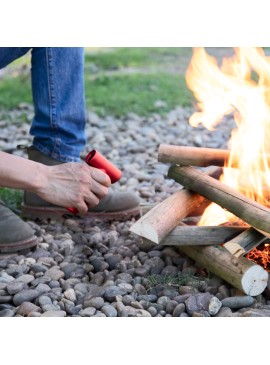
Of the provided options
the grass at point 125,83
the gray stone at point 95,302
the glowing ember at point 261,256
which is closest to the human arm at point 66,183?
the gray stone at point 95,302

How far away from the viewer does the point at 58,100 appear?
11.7 feet

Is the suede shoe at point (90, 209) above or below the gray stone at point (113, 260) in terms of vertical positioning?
above

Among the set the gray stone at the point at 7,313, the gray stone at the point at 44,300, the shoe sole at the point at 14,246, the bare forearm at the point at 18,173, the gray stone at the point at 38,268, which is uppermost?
the bare forearm at the point at 18,173

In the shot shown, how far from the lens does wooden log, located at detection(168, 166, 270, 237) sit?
268 centimetres

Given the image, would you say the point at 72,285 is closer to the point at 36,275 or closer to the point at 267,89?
the point at 36,275

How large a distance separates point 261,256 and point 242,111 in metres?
0.70

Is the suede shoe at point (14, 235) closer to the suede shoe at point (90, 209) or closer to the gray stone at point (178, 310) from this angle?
the suede shoe at point (90, 209)

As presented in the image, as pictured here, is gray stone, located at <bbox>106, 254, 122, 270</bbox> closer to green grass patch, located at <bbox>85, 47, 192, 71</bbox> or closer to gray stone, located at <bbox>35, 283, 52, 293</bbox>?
gray stone, located at <bbox>35, 283, 52, 293</bbox>

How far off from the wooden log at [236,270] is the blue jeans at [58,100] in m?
1.10

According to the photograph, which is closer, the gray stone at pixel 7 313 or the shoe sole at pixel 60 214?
the gray stone at pixel 7 313

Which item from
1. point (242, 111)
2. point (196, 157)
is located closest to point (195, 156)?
point (196, 157)

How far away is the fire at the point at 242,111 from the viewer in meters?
3.11

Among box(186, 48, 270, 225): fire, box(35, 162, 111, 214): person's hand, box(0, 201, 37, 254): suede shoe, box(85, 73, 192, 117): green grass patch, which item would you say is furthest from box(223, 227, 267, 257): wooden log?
box(85, 73, 192, 117): green grass patch

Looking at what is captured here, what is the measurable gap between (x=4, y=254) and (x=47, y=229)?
40 centimetres
